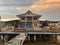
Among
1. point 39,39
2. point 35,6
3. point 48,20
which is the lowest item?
point 39,39

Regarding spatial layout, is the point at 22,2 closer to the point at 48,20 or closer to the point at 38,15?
the point at 38,15

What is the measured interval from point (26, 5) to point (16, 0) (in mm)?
608

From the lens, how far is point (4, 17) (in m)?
8.39

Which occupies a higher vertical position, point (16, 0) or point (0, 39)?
point (16, 0)

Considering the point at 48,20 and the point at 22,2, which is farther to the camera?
the point at 22,2

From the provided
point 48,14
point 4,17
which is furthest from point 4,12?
point 48,14

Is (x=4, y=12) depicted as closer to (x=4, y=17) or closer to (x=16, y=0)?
(x=4, y=17)

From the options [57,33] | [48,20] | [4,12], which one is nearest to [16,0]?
[4,12]

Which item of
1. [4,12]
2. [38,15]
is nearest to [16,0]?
[4,12]

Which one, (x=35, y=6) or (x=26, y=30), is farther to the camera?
(x=35, y=6)

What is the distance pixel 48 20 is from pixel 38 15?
0.55m

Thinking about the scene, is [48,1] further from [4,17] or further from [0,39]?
[0,39]

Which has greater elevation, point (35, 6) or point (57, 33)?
point (35, 6)

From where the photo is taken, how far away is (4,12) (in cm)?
859
